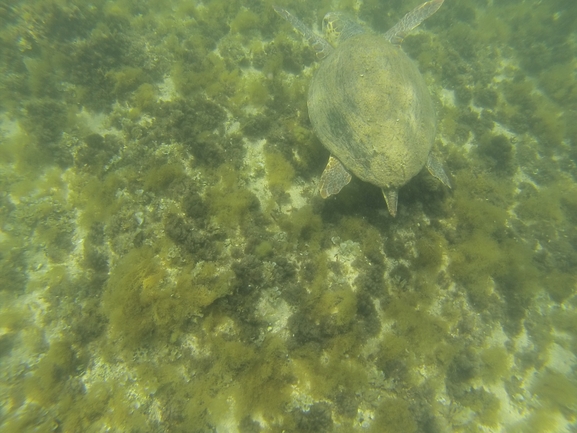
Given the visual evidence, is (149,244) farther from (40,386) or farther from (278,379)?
(278,379)

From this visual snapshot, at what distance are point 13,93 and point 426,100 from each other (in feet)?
29.7

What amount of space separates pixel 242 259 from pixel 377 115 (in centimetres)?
318

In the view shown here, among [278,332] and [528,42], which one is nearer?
[278,332]

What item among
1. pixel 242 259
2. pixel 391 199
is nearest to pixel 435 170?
pixel 391 199

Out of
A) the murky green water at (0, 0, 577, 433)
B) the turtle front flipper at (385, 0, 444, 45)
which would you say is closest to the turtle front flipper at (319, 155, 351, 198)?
the murky green water at (0, 0, 577, 433)

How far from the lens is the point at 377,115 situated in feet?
13.3

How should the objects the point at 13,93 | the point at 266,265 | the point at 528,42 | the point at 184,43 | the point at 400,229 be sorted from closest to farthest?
the point at 266,265
the point at 400,229
the point at 13,93
the point at 184,43
the point at 528,42

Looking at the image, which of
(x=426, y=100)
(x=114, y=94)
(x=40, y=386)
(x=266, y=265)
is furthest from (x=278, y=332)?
(x=114, y=94)

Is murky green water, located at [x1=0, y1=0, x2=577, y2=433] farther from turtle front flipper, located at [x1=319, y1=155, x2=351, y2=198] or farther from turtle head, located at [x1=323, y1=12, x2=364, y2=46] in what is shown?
turtle head, located at [x1=323, y1=12, x2=364, y2=46]

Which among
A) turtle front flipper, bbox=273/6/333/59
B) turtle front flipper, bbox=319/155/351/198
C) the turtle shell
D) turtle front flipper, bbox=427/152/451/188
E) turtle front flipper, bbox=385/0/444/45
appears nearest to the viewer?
the turtle shell

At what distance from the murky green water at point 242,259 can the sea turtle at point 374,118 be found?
83 cm

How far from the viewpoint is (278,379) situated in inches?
159

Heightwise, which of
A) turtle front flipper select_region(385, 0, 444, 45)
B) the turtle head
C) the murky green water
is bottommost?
the murky green water

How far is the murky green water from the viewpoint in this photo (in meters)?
4.07
